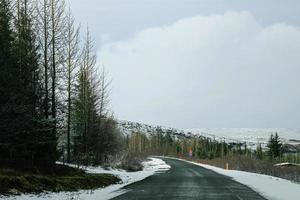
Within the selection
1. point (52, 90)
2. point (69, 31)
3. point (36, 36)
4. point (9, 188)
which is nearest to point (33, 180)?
point (9, 188)

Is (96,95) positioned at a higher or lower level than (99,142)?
higher

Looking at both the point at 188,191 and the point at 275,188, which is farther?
the point at 275,188

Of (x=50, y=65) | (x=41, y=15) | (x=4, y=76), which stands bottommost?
(x=4, y=76)

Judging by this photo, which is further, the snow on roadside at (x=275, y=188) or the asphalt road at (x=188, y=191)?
the snow on roadside at (x=275, y=188)

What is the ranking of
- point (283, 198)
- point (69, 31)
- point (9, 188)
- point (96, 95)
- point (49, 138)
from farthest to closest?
1. point (96, 95)
2. point (69, 31)
3. point (49, 138)
4. point (283, 198)
5. point (9, 188)

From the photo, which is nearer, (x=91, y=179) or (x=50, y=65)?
(x=91, y=179)

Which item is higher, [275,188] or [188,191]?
[188,191]

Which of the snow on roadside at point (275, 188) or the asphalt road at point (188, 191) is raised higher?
the asphalt road at point (188, 191)

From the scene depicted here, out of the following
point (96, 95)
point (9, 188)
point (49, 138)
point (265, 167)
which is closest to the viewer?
point (9, 188)

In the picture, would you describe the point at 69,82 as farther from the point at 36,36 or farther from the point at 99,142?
→ the point at 99,142

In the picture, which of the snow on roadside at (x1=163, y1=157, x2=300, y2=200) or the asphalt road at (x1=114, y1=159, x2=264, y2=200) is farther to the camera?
the snow on roadside at (x1=163, y1=157, x2=300, y2=200)

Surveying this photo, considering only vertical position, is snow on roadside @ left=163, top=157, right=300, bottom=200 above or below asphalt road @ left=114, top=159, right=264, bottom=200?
below

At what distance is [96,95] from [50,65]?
1850cm

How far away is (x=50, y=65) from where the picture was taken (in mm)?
34656
